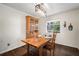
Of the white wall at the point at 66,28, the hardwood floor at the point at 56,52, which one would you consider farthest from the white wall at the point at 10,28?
the white wall at the point at 66,28

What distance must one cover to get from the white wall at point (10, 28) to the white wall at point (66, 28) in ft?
1.75

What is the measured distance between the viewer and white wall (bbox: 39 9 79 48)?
123cm

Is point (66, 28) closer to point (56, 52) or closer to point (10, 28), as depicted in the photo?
point (56, 52)

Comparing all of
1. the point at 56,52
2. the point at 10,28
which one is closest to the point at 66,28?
the point at 56,52

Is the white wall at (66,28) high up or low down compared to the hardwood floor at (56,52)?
up

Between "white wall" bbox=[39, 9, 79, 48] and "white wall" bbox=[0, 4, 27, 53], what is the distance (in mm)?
535

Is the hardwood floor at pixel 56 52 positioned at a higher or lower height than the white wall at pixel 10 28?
lower

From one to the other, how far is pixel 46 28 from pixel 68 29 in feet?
1.67

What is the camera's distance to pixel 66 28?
1.40 meters

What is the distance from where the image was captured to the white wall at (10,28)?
1.16 m

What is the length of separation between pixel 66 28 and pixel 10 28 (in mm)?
1246

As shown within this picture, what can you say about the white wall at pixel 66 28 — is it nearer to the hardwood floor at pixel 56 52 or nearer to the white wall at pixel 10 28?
the hardwood floor at pixel 56 52

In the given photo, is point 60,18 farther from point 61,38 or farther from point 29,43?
point 29,43

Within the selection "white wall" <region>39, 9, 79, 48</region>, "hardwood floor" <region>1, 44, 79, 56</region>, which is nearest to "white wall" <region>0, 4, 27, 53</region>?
"hardwood floor" <region>1, 44, 79, 56</region>
